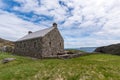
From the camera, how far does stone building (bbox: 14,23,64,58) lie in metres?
48.7

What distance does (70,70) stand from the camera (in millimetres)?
23750

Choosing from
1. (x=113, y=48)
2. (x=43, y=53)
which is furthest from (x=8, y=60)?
(x=113, y=48)

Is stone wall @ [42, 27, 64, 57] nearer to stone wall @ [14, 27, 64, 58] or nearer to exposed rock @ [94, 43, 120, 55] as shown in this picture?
stone wall @ [14, 27, 64, 58]

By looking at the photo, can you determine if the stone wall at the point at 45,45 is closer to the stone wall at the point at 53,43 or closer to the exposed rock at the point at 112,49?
the stone wall at the point at 53,43

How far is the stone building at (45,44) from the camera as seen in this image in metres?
48.7

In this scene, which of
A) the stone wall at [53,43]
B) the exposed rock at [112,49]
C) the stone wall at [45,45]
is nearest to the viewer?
the exposed rock at [112,49]

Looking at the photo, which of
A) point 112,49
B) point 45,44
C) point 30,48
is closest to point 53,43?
point 45,44

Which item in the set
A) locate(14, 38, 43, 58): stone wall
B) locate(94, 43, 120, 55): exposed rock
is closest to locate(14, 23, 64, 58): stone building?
locate(14, 38, 43, 58): stone wall

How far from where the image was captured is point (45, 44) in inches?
1932

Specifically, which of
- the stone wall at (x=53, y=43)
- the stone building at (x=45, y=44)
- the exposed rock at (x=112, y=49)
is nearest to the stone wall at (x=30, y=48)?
the stone building at (x=45, y=44)

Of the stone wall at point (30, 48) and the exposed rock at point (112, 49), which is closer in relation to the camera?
the exposed rock at point (112, 49)

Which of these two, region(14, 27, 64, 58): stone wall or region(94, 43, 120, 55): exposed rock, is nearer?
region(94, 43, 120, 55): exposed rock

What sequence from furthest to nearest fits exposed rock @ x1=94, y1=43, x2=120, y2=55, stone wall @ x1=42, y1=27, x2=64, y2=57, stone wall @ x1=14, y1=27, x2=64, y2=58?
stone wall @ x1=42, y1=27, x2=64, y2=57, stone wall @ x1=14, y1=27, x2=64, y2=58, exposed rock @ x1=94, y1=43, x2=120, y2=55

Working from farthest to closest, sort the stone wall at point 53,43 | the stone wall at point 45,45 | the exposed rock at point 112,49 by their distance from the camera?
the stone wall at point 53,43 < the stone wall at point 45,45 < the exposed rock at point 112,49
